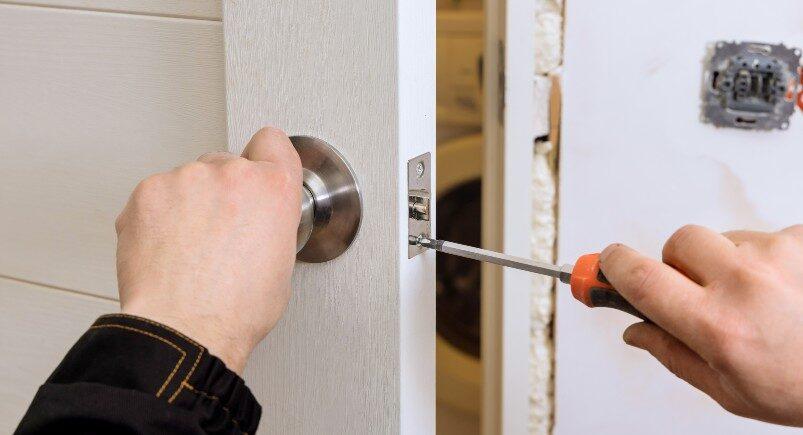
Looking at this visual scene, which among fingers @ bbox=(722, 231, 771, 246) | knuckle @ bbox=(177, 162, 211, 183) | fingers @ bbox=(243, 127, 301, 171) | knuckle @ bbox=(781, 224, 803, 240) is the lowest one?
fingers @ bbox=(722, 231, 771, 246)

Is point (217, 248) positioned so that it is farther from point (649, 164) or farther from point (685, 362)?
point (649, 164)

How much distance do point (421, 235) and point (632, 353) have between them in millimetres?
545

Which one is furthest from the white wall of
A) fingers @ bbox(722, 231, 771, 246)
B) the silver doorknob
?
the silver doorknob

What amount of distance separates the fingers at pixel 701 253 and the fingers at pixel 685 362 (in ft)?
0.14

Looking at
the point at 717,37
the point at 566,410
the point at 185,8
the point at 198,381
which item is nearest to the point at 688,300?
the point at 198,381

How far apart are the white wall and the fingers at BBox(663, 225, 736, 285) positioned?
0.42 m

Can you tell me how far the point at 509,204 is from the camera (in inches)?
35.9

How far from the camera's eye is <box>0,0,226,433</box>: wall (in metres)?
0.55

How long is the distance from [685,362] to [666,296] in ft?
0.20

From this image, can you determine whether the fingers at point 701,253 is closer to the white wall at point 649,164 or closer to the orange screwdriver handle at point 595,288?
the orange screwdriver handle at point 595,288

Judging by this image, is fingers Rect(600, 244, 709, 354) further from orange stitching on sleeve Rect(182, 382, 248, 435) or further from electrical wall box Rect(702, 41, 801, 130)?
electrical wall box Rect(702, 41, 801, 130)

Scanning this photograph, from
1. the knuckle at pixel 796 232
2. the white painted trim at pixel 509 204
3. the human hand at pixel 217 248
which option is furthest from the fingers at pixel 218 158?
the white painted trim at pixel 509 204

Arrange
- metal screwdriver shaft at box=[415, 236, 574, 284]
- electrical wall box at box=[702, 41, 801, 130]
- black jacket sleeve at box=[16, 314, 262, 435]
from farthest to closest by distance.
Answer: electrical wall box at box=[702, 41, 801, 130] < metal screwdriver shaft at box=[415, 236, 574, 284] < black jacket sleeve at box=[16, 314, 262, 435]

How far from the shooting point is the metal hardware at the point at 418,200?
44 centimetres
